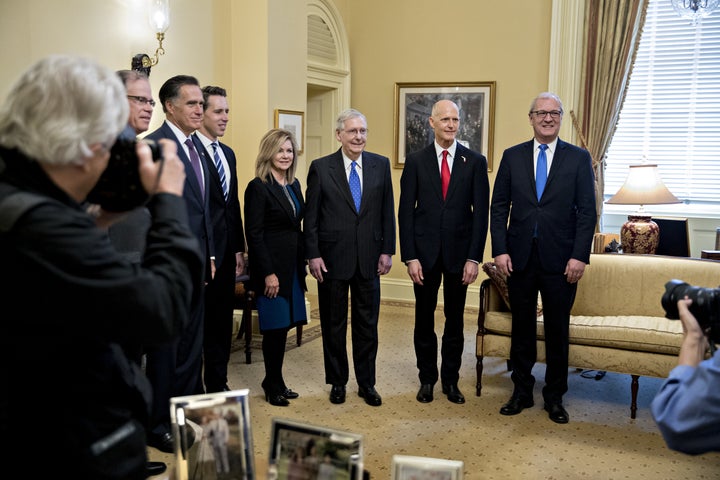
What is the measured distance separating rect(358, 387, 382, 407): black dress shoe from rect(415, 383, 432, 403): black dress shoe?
0.80 ft

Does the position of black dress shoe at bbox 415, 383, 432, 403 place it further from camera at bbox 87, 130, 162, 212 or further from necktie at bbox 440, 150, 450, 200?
camera at bbox 87, 130, 162, 212

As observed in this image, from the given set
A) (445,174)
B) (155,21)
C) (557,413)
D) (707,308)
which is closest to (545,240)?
(445,174)

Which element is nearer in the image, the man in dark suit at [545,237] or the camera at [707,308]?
the camera at [707,308]

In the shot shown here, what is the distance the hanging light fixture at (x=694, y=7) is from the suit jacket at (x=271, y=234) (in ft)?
11.0

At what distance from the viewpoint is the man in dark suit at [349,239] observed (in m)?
4.04

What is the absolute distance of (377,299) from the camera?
417 cm

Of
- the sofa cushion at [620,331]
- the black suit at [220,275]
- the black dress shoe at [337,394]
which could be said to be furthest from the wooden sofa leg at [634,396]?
the black suit at [220,275]

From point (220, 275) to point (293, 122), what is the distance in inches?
88.6

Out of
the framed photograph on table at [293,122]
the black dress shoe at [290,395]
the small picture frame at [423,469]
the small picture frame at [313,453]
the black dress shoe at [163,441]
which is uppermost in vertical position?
the framed photograph on table at [293,122]

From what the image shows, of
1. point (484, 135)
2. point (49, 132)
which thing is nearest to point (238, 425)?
point (49, 132)

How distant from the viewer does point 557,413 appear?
12.9ft

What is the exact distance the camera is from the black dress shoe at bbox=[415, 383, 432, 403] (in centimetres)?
421

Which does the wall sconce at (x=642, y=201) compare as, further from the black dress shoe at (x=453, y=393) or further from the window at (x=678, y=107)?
the black dress shoe at (x=453, y=393)

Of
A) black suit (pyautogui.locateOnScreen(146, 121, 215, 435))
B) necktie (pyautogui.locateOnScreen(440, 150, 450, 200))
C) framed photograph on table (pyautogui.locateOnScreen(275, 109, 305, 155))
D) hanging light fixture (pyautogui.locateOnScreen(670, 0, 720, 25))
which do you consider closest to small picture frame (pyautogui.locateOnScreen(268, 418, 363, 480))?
black suit (pyautogui.locateOnScreen(146, 121, 215, 435))
